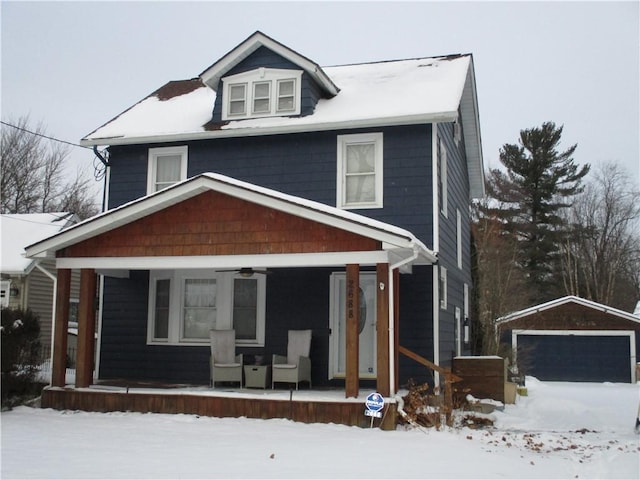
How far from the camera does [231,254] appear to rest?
34.5 feet

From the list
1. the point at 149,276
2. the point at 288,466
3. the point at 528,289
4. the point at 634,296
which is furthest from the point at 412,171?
the point at 634,296

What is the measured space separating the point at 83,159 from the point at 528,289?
26.2 metres

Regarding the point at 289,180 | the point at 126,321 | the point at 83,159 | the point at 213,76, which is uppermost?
the point at 83,159

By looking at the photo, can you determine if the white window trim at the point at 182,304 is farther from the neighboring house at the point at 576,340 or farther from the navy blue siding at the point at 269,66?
the neighboring house at the point at 576,340

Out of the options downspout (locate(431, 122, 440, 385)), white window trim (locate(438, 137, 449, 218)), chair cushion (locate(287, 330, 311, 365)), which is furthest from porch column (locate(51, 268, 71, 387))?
white window trim (locate(438, 137, 449, 218))

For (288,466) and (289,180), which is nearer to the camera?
(288,466)

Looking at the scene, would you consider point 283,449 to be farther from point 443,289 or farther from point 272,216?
point 443,289

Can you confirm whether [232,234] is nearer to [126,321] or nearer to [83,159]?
[126,321]

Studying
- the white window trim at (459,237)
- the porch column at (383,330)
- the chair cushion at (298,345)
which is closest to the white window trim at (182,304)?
the chair cushion at (298,345)

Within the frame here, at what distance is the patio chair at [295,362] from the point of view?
11531 mm

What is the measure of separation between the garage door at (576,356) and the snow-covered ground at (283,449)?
1374cm

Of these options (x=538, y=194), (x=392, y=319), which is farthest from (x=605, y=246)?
(x=392, y=319)

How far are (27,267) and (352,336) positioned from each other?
39.4ft

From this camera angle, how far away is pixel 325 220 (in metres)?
9.91
